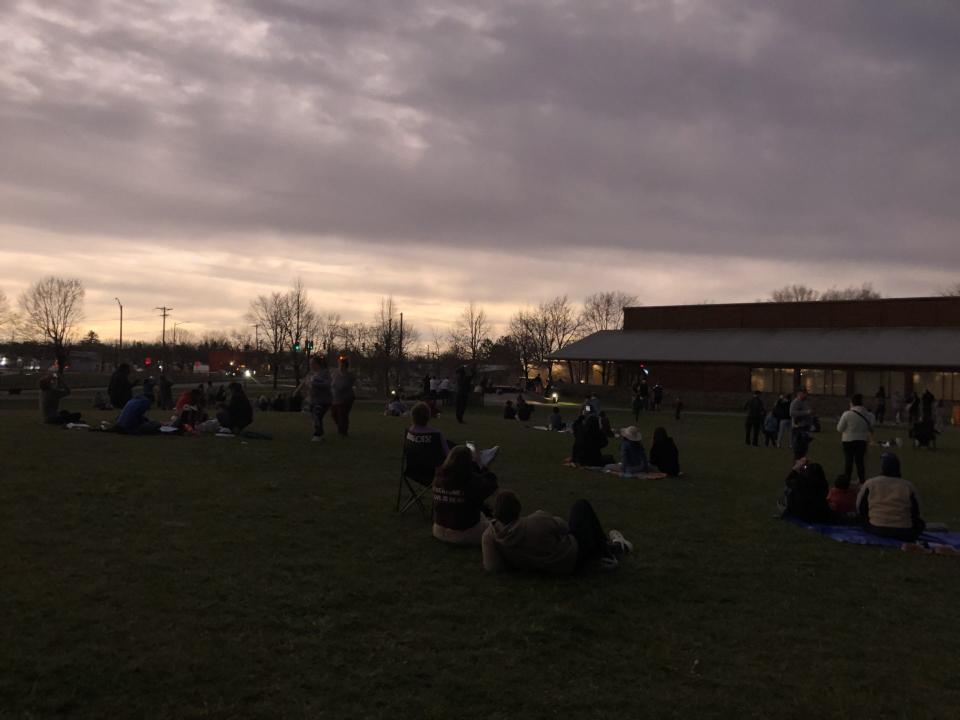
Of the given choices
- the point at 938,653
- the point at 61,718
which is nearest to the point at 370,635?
the point at 61,718

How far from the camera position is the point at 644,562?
7.94 metres

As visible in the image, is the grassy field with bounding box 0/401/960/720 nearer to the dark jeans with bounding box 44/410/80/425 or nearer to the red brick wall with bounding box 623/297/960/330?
the dark jeans with bounding box 44/410/80/425

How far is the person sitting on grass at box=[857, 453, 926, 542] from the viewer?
359 inches

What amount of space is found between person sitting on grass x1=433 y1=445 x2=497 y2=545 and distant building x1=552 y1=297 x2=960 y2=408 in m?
41.4

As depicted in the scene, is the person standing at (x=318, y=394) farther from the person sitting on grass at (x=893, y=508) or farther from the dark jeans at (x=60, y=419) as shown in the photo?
the person sitting on grass at (x=893, y=508)

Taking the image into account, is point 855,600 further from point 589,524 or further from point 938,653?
point 589,524

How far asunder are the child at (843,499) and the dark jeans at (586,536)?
4.61 m

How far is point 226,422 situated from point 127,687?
46.9 feet

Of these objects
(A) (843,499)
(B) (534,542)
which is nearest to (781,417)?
(A) (843,499)

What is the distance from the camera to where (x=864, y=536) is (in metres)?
9.34

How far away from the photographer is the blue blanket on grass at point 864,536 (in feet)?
29.8

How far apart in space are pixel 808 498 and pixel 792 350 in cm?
4198

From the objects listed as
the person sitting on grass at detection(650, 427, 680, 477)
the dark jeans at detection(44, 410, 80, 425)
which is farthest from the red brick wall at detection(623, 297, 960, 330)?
the dark jeans at detection(44, 410, 80, 425)

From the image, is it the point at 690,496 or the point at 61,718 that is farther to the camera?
the point at 690,496
